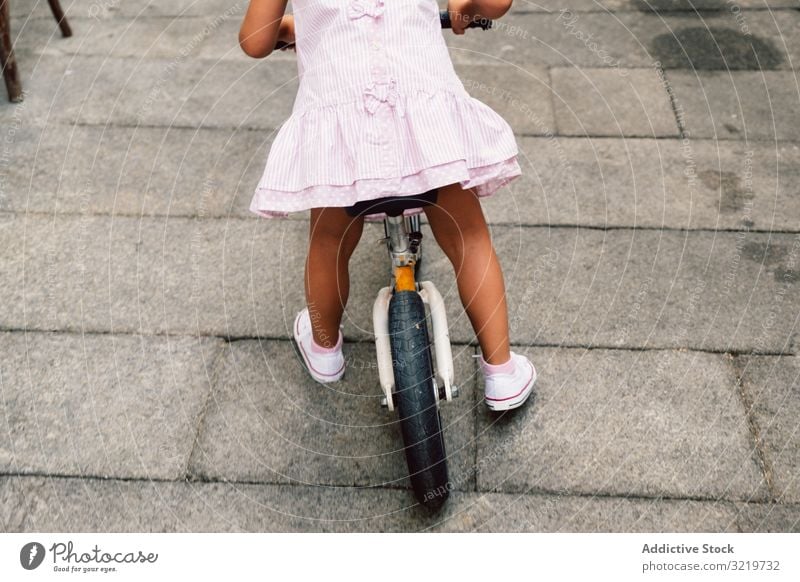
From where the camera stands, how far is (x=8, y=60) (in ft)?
11.4

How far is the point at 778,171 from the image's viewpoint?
2.97 metres

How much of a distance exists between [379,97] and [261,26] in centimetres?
33

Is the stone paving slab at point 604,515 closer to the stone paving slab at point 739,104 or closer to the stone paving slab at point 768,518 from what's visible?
the stone paving slab at point 768,518

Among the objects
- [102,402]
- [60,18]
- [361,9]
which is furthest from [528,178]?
[60,18]

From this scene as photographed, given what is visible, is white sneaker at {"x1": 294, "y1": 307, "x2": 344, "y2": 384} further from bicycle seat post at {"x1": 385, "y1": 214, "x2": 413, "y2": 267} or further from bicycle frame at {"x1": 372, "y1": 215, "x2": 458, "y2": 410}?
bicycle seat post at {"x1": 385, "y1": 214, "x2": 413, "y2": 267}

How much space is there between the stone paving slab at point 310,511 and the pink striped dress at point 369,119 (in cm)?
80

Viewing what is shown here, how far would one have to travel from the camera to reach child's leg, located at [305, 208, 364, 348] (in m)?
1.92

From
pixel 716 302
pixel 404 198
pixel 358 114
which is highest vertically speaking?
pixel 358 114

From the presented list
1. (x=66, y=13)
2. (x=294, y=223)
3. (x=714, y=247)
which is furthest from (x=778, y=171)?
(x=66, y=13)

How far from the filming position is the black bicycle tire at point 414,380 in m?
1.76

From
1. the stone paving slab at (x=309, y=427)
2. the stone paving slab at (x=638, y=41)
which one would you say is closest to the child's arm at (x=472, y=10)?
the stone paving slab at (x=309, y=427)

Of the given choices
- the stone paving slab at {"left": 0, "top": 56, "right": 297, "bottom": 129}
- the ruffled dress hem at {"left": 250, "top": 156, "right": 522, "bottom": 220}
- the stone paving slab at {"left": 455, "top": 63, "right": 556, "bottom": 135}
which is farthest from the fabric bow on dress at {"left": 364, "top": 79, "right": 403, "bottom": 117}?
the stone paving slab at {"left": 0, "top": 56, "right": 297, "bottom": 129}
